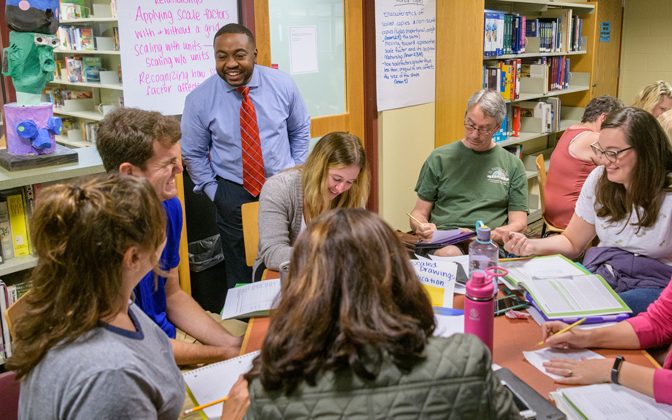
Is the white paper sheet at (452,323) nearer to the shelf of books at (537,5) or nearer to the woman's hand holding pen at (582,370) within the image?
the woman's hand holding pen at (582,370)

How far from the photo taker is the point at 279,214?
7.07ft

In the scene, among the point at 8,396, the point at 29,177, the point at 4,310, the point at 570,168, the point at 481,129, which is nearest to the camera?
the point at 8,396

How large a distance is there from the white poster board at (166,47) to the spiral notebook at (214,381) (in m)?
1.76

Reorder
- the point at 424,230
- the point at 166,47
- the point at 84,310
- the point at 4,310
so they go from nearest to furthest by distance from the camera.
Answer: the point at 84,310, the point at 4,310, the point at 424,230, the point at 166,47

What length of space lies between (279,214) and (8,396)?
3.61ft

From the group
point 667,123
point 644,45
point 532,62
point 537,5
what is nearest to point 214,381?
point 667,123

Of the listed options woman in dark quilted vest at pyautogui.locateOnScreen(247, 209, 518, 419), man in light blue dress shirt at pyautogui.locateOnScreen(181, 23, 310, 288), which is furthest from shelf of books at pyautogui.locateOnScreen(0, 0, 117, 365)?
woman in dark quilted vest at pyautogui.locateOnScreen(247, 209, 518, 419)

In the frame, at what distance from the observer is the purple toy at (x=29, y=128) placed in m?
2.01

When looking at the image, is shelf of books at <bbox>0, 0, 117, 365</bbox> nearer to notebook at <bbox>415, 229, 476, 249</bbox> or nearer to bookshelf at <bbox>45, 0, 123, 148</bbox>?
bookshelf at <bbox>45, 0, 123, 148</bbox>

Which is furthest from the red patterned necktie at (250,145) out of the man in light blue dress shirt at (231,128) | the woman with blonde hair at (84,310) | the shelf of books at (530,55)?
the shelf of books at (530,55)

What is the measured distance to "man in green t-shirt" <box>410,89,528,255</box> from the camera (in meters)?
2.78

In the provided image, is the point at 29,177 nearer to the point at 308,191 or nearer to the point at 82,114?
the point at 308,191

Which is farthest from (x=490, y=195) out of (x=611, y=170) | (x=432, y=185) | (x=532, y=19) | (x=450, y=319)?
(x=532, y=19)

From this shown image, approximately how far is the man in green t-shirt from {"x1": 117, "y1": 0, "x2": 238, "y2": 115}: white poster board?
1.31 metres
